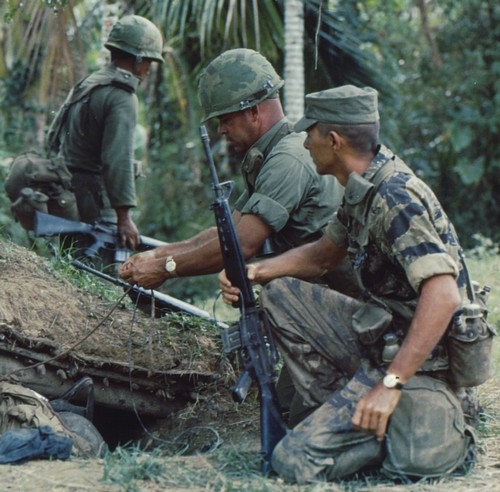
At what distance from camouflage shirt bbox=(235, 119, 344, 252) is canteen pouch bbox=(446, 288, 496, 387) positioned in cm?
129

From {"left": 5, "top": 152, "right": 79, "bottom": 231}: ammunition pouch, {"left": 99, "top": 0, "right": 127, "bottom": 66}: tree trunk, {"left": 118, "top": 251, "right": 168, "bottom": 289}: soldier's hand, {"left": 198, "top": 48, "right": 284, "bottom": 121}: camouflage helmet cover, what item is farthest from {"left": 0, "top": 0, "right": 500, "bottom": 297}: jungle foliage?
{"left": 118, "top": 251, "right": 168, "bottom": 289}: soldier's hand

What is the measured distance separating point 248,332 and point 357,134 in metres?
1.12

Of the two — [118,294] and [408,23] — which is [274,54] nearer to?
[118,294]

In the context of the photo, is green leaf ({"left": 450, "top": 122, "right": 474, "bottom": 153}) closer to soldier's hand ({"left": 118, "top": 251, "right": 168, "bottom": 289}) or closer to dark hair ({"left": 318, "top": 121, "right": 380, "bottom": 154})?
soldier's hand ({"left": 118, "top": 251, "right": 168, "bottom": 289})

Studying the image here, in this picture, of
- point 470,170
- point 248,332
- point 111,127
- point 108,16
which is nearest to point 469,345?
point 248,332

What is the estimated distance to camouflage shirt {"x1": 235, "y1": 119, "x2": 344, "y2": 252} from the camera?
536 cm

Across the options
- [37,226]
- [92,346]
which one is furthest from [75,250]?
[92,346]

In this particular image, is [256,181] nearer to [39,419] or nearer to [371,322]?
[371,322]

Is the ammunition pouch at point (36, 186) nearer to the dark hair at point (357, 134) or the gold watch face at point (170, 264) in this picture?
the gold watch face at point (170, 264)

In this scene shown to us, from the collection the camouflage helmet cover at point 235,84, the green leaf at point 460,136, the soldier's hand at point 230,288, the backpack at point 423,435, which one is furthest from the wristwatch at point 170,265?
the green leaf at point 460,136

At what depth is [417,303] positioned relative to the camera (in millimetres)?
4441

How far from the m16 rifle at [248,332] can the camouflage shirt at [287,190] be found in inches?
19.6

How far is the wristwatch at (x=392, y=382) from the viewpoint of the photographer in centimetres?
420

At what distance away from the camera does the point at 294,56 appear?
35.3ft
